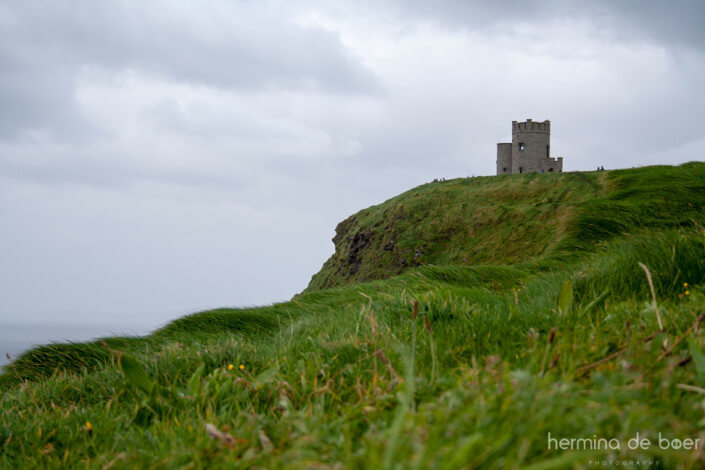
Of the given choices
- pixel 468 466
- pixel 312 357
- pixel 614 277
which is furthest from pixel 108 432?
pixel 614 277

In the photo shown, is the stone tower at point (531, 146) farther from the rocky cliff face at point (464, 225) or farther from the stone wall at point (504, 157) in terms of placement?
the rocky cliff face at point (464, 225)

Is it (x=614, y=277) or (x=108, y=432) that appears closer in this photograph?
(x=108, y=432)

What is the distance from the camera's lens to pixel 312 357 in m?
4.51

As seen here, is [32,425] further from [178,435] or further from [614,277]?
[614,277]

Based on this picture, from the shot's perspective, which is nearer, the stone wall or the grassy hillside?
the grassy hillside

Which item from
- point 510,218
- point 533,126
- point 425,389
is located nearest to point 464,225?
point 510,218

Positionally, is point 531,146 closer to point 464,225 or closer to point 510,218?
point 464,225

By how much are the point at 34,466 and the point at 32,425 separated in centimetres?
86

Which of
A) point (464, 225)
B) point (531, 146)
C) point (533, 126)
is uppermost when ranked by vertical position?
point (533, 126)

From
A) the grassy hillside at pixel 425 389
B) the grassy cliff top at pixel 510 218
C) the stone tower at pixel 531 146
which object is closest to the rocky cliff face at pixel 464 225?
the grassy cliff top at pixel 510 218

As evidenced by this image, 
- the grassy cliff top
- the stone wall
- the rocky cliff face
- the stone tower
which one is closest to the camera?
the grassy cliff top

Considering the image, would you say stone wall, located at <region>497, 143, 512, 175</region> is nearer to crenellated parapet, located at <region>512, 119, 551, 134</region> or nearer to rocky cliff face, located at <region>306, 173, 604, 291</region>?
crenellated parapet, located at <region>512, 119, 551, 134</region>

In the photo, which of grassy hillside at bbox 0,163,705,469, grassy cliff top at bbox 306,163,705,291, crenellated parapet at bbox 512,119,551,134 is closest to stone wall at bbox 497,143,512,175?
crenellated parapet at bbox 512,119,551,134

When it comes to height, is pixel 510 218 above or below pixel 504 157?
below
